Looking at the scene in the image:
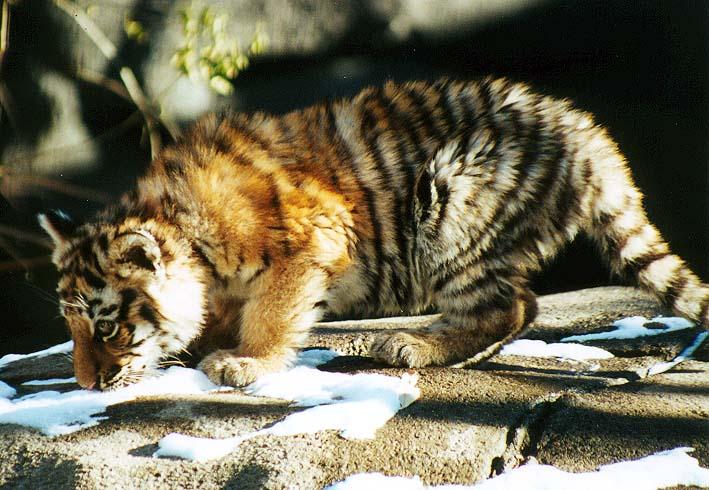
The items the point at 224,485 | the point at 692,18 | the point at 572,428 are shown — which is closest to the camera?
the point at 224,485

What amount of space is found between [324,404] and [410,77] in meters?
2.60

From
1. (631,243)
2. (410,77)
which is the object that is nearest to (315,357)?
(631,243)

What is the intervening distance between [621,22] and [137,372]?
3352mm

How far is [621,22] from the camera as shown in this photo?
4.51 meters

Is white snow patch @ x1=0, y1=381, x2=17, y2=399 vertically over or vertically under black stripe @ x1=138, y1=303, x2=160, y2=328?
under

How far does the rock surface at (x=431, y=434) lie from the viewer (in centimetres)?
212

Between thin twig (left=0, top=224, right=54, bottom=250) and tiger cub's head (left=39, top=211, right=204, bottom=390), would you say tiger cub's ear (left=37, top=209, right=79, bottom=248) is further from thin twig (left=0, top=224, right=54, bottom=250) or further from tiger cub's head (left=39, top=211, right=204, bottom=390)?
thin twig (left=0, top=224, right=54, bottom=250)

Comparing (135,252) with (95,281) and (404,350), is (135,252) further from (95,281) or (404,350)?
(404,350)

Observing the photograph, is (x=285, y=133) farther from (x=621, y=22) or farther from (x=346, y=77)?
(x=621, y=22)

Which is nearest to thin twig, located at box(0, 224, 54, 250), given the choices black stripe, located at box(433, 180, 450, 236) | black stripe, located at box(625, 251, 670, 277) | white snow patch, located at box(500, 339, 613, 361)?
black stripe, located at box(433, 180, 450, 236)

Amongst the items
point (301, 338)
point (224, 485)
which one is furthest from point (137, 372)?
point (224, 485)

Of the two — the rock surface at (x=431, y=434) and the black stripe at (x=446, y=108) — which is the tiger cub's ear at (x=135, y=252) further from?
the black stripe at (x=446, y=108)

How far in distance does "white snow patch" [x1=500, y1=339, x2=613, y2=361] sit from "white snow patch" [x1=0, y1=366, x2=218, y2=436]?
128 centimetres

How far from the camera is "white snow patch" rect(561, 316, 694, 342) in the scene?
3452 millimetres
